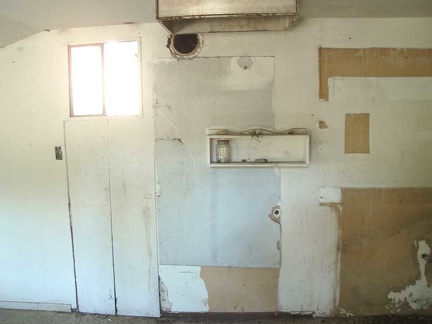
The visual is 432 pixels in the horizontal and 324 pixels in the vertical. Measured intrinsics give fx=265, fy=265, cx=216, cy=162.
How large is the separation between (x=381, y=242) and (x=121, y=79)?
7.73ft

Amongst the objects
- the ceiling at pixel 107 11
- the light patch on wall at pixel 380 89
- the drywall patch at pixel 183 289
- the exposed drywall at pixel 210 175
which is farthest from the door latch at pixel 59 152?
the light patch on wall at pixel 380 89

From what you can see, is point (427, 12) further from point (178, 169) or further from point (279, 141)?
point (178, 169)

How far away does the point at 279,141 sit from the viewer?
6.46ft

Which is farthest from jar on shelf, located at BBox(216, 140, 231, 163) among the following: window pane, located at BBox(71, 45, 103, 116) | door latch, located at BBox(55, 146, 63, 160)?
door latch, located at BBox(55, 146, 63, 160)

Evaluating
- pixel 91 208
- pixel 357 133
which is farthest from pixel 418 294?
pixel 91 208

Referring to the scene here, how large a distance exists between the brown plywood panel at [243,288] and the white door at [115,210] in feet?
1.52

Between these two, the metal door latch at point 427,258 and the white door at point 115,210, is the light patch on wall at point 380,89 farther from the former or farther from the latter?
the white door at point 115,210

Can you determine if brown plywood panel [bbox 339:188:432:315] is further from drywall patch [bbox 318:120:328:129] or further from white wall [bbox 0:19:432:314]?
drywall patch [bbox 318:120:328:129]

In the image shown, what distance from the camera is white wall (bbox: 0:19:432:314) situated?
76.3 inches

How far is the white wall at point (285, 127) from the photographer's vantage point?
194cm

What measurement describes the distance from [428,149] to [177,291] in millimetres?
2179

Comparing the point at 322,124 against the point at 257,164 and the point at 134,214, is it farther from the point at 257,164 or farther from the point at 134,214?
the point at 134,214

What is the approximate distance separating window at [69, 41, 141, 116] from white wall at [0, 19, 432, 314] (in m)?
0.08

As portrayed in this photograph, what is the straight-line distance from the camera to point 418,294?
6.56 feet
